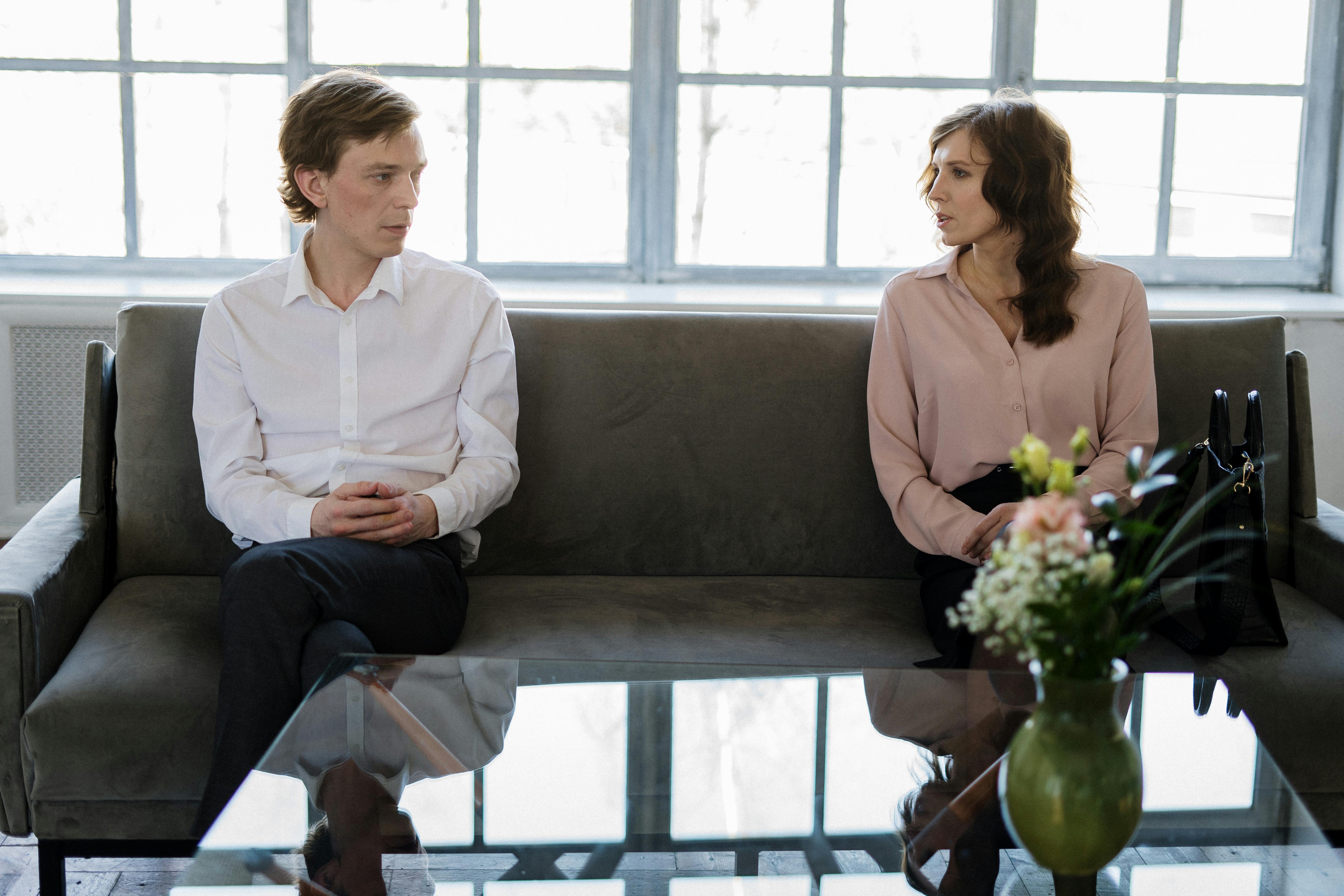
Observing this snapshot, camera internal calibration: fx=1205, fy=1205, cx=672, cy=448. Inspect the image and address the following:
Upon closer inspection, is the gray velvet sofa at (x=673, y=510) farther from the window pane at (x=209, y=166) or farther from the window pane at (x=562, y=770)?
the window pane at (x=209, y=166)

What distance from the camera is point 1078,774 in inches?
35.3

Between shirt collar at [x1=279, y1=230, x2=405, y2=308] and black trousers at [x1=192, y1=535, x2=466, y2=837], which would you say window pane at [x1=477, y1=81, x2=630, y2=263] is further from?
black trousers at [x1=192, y1=535, x2=466, y2=837]

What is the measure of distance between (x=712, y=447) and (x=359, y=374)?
592 mm

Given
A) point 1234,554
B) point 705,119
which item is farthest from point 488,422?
point 705,119

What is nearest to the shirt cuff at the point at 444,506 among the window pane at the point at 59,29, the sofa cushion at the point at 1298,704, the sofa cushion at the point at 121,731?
the sofa cushion at the point at 121,731

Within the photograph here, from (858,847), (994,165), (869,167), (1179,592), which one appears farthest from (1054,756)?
(869,167)

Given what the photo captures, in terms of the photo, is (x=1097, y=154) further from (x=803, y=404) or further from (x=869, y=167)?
(x=803, y=404)

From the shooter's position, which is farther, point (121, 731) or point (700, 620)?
point (700, 620)

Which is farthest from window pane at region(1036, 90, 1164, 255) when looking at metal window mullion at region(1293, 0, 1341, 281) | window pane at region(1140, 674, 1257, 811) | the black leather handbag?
window pane at region(1140, 674, 1257, 811)

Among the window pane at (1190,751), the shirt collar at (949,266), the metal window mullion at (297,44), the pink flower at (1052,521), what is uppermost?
the metal window mullion at (297,44)

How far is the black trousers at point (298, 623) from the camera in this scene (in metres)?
1.46

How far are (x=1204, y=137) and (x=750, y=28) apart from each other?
1.19 meters

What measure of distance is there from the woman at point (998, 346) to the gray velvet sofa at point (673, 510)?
12 cm

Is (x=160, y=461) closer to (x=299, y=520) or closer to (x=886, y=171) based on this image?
(x=299, y=520)
